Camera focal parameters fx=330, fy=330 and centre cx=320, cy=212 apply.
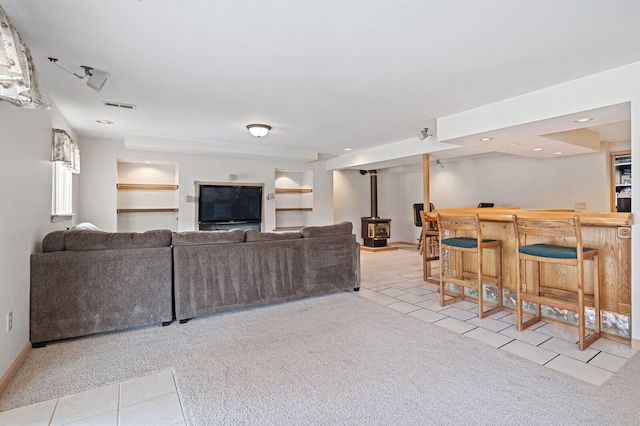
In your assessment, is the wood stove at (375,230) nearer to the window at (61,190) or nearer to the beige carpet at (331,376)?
the beige carpet at (331,376)

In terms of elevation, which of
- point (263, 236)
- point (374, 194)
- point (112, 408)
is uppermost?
point (374, 194)

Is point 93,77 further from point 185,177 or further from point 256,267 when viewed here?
point 185,177

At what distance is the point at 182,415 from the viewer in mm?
1799

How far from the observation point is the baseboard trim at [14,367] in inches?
80.8

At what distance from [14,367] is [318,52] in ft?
10.1

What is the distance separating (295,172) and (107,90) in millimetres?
4872

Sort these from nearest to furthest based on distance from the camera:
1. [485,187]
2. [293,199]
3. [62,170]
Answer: [62,170]
[485,187]
[293,199]

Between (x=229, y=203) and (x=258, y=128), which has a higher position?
(x=258, y=128)

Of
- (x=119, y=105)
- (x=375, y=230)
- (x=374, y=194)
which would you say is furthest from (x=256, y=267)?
(x=374, y=194)

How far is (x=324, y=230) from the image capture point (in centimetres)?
415

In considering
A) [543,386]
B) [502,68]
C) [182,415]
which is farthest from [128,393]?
[502,68]

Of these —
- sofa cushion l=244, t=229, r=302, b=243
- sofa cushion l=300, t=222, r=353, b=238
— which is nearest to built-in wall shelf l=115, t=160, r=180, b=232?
sofa cushion l=244, t=229, r=302, b=243

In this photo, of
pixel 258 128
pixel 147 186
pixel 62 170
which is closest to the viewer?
pixel 62 170

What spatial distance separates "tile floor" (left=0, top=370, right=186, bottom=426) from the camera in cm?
176
